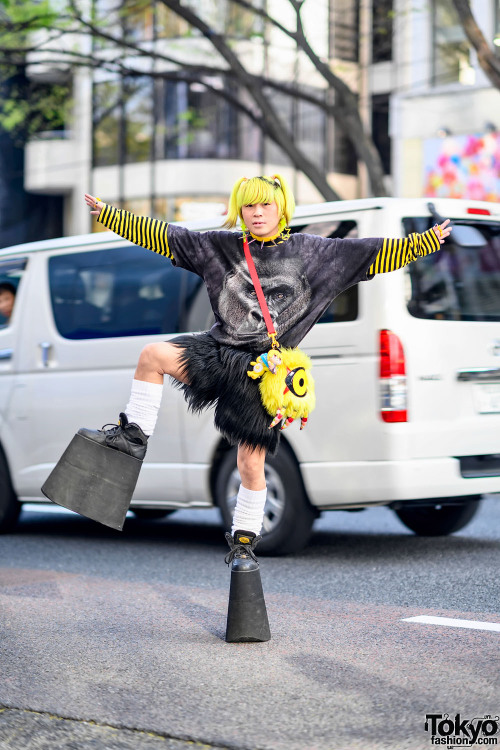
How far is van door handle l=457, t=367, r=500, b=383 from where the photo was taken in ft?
21.5

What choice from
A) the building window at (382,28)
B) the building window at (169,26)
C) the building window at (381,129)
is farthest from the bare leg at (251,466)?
the building window at (381,129)

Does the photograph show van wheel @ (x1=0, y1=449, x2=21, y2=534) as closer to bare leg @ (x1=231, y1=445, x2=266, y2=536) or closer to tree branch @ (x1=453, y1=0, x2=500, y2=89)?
bare leg @ (x1=231, y1=445, x2=266, y2=536)

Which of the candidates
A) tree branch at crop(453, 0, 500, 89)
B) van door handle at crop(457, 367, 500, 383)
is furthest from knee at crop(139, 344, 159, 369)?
tree branch at crop(453, 0, 500, 89)

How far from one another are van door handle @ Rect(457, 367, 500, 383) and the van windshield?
288 millimetres

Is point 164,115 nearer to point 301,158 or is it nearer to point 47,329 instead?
point 301,158

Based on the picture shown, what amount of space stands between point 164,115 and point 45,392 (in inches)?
861

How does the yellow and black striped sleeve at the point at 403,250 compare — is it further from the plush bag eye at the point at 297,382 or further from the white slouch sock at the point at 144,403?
the white slouch sock at the point at 144,403

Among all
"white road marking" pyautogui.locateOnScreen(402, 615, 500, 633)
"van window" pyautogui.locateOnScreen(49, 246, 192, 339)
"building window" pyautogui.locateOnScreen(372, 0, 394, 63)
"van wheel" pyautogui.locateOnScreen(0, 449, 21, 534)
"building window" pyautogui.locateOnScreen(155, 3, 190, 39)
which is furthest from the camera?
"building window" pyautogui.locateOnScreen(155, 3, 190, 39)

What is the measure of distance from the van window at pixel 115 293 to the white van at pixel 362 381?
0.01m

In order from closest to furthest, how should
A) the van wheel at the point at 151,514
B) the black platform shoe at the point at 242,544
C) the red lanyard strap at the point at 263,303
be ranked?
the red lanyard strap at the point at 263,303 → the black platform shoe at the point at 242,544 → the van wheel at the point at 151,514

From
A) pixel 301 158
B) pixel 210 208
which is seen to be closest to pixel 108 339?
pixel 301 158

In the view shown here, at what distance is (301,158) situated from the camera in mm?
14453

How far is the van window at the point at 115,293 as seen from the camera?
7457mm

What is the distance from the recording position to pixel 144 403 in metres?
4.60
